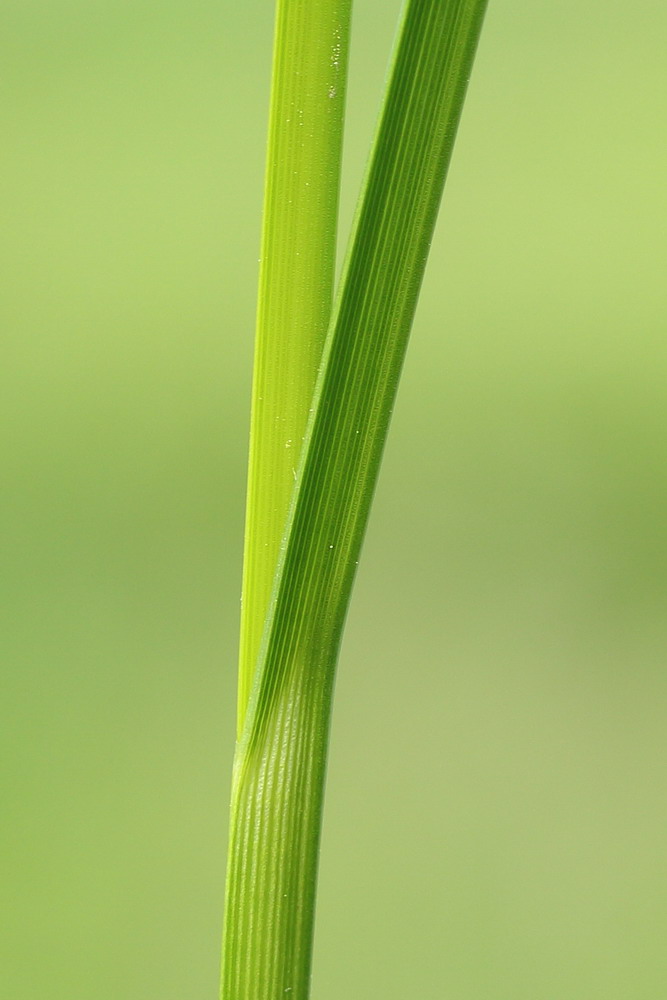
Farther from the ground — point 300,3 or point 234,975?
point 300,3

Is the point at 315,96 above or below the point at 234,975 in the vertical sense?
above

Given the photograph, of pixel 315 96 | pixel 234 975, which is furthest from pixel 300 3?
pixel 234 975

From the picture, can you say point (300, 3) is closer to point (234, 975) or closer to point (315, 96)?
point (315, 96)
